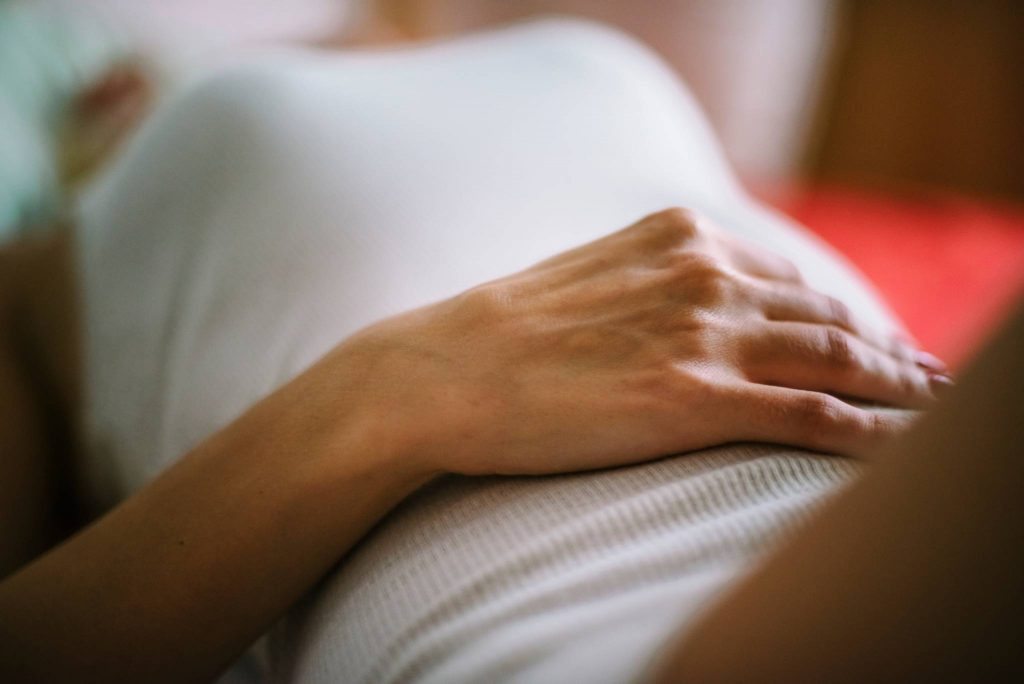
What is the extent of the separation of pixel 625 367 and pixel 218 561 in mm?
213

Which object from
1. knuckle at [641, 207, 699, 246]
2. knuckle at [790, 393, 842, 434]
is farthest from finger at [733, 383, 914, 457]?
knuckle at [641, 207, 699, 246]

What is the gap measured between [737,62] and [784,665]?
1963 mm

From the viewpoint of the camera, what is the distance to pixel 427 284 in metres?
0.44

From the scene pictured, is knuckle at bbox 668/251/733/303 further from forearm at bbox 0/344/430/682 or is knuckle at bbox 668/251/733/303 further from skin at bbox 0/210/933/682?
forearm at bbox 0/344/430/682

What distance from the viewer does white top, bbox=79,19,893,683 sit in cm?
29

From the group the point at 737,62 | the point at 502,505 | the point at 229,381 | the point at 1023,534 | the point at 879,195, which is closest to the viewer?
the point at 1023,534

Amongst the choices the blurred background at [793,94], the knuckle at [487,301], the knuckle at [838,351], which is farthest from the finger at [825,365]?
the blurred background at [793,94]

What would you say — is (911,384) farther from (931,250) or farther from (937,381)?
(931,250)

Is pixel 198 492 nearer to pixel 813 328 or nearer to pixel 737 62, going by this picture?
pixel 813 328

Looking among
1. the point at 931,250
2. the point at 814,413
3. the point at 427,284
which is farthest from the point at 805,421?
the point at 931,250

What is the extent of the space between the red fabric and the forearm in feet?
1.92

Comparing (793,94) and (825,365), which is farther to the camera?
(793,94)

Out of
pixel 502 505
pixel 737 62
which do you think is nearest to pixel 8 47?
pixel 502 505

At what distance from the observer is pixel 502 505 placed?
34cm
